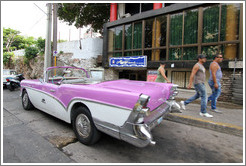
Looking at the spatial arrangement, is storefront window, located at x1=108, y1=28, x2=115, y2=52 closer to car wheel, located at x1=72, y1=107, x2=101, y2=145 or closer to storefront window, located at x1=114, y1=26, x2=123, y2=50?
storefront window, located at x1=114, y1=26, x2=123, y2=50

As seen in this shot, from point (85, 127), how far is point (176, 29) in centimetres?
744

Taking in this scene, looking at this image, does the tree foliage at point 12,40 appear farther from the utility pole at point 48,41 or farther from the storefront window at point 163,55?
the storefront window at point 163,55

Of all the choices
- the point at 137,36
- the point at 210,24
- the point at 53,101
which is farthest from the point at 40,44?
the point at 210,24

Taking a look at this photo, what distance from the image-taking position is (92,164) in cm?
208

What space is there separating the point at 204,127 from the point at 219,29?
537cm

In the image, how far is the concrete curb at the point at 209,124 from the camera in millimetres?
3147

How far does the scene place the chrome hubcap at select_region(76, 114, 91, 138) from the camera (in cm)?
254

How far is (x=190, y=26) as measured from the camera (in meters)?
7.62

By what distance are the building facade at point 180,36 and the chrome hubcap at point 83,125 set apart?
6.43 m

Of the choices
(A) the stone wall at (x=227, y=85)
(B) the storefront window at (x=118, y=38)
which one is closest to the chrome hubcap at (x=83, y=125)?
(A) the stone wall at (x=227, y=85)

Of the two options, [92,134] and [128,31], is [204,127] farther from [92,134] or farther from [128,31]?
[128,31]

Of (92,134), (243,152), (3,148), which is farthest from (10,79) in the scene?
(243,152)

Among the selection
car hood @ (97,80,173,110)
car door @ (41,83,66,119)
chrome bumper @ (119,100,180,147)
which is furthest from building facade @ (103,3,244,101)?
car door @ (41,83,66,119)

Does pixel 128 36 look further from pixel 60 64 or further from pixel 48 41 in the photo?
pixel 60 64
